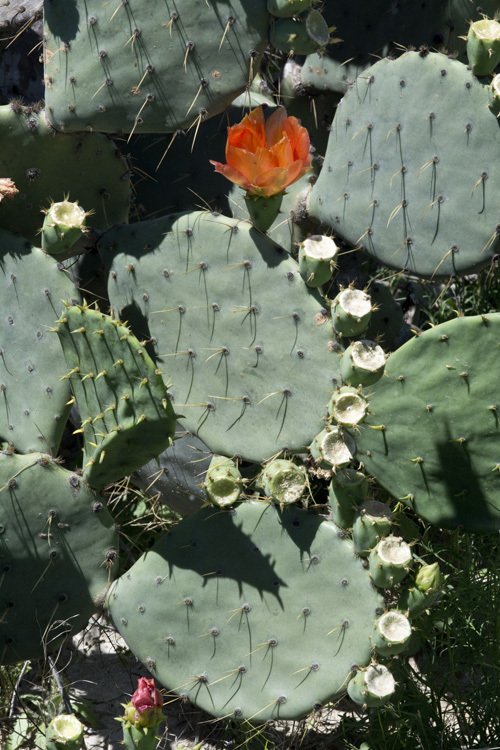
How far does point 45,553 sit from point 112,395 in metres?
0.46

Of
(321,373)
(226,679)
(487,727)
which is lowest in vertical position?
(487,727)

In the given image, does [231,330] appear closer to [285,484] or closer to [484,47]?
[285,484]

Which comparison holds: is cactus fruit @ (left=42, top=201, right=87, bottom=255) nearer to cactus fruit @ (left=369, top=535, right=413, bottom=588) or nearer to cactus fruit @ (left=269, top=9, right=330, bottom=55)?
cactus fruit @ (left=269, top=9, right=330, bottom=55)

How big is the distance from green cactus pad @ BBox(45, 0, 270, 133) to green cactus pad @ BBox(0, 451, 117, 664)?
92 centimetres

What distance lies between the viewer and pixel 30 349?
2109 millimetres

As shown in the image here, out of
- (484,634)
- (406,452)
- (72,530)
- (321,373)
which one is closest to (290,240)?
(321,373)

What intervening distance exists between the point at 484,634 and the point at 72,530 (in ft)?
3.71

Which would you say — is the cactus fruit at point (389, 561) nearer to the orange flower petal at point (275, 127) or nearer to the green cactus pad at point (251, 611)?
the green cactus pad at point (251, 611)

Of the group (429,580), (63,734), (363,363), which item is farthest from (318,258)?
Result: (63,734)

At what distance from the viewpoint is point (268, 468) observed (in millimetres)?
1895

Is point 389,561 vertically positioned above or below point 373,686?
above

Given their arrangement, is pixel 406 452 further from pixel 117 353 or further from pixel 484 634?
pixel 117 353

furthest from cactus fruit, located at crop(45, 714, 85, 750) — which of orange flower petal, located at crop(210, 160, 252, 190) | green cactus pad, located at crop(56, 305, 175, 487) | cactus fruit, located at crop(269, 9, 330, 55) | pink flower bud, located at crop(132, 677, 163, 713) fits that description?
cactus fruit, located at crop(269, 9, 330, 55)

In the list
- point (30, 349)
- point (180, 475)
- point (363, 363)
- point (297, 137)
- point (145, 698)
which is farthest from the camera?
point (180, 475)
